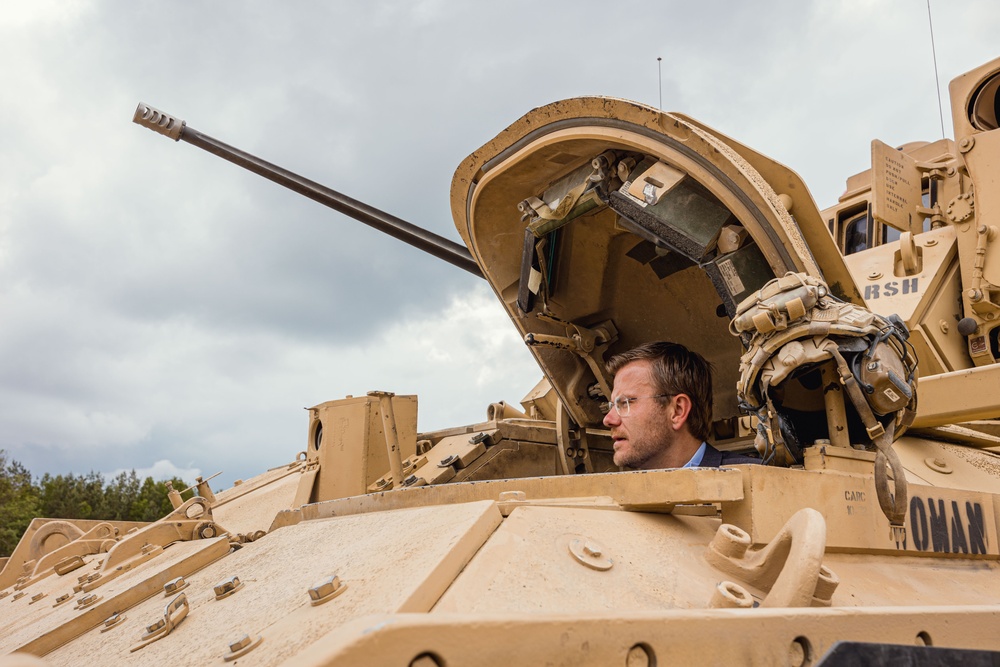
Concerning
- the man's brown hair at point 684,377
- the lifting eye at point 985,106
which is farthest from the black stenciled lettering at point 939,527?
the lifting eye at point 985,106

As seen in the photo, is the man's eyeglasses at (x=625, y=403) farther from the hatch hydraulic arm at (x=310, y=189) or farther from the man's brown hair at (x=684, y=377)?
the hatch hydraulic arm at (x=310, y=189)

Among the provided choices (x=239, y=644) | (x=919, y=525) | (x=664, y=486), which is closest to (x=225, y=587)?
(x=239, y=644)

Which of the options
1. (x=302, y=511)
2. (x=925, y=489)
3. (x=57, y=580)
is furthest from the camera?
(x=57, y=580)

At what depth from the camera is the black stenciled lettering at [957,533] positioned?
2746 millimetres

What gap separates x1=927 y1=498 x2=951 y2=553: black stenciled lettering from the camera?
8.87 ft

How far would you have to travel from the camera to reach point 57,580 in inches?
194

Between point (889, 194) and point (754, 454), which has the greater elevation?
point (889, 194)

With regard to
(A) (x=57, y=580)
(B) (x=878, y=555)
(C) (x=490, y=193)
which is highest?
(C) (x=490, y=193)

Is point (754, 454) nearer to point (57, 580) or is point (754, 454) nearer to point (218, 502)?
point (57, 580)

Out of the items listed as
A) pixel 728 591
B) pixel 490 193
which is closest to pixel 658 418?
pixel 490 193

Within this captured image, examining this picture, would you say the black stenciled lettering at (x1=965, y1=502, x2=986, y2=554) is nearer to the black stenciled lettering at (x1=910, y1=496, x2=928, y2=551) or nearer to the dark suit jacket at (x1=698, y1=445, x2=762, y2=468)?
the black stenciled lettering at (x1=910, y1=496, x2=928, y2=551)

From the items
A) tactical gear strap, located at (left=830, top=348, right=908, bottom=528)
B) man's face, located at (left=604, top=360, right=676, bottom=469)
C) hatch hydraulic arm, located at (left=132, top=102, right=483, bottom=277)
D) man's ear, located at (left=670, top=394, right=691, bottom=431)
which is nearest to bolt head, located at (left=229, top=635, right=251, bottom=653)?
tactical gear strap, located at (left=830, top=348, right=908, bottom=528)

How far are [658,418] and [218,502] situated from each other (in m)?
5.65

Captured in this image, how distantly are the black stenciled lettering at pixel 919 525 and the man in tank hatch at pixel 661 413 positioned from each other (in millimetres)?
720
